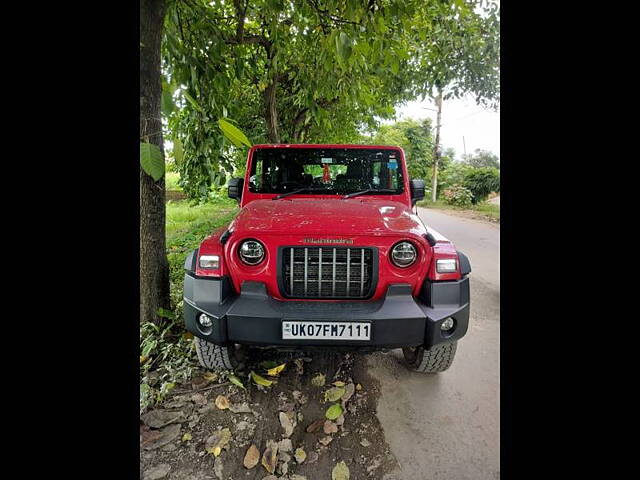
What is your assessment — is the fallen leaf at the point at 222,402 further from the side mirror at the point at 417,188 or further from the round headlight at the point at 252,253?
the side mirror at the point at 417,188

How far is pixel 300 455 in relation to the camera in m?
1.82

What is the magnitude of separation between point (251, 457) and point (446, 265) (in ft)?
5.11

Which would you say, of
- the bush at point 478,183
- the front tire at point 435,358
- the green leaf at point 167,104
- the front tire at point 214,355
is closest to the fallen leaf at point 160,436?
the front tire at point 214,355

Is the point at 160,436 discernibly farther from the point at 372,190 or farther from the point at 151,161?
Answer: the point at 372,190

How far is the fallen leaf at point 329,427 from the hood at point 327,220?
3.79 ft

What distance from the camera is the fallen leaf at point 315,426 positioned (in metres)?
2.01

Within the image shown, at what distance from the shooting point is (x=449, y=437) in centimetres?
198

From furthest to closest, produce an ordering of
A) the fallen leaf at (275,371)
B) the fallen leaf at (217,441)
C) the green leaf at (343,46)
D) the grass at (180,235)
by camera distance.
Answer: the grass at (180,235), the fallen leaf at (275,371), the fallen leaf at (217,441), the green leaf at (343,46)

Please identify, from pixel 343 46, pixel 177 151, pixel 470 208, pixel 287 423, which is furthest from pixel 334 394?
pixel 470 208
